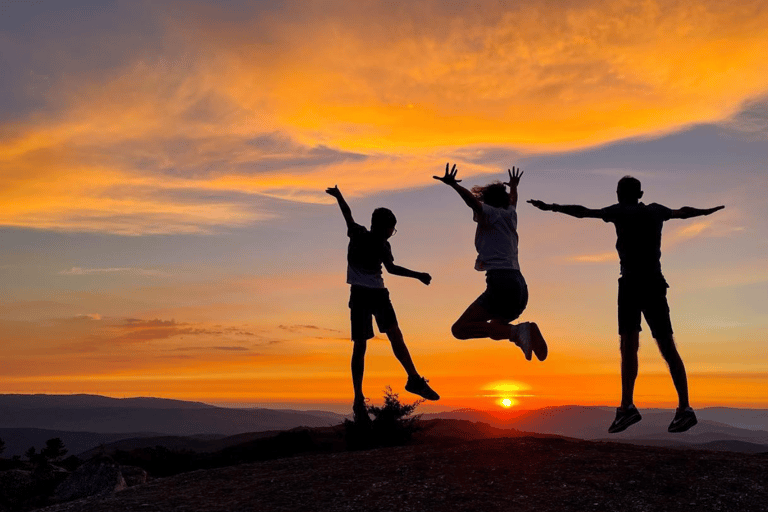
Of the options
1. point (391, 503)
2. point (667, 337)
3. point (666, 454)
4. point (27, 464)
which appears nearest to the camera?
point (391, 503)

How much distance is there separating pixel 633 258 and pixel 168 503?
7.34 m

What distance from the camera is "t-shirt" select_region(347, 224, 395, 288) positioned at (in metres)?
13.0

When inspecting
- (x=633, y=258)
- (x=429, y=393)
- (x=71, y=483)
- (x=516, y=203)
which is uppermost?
(x=516, y=203)

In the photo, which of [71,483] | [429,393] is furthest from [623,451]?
[71,483]

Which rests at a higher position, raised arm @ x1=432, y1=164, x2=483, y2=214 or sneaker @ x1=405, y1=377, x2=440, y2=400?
raised arm @ x1=432, y1=164, x2=483, y2=214

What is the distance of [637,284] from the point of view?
11.3 meters

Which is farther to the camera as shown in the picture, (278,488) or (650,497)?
(278,488)

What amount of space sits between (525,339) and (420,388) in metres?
2.58

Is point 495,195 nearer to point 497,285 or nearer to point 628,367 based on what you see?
point 497,285

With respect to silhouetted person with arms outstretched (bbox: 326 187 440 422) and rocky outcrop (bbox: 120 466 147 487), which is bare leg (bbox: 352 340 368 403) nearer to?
silhouetted person with arms outstretched (bbox: 326 187 440 422)

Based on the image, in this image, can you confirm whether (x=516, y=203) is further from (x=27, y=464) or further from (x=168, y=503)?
(x=27, y=464)

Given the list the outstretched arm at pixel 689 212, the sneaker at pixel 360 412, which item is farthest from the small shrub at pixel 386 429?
the outstretched arm at pixel 689 212

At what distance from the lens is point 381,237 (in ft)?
42.8

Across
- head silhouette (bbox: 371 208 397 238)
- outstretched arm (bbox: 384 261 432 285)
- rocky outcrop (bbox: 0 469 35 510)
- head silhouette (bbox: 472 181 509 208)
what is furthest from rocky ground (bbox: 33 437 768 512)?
rocky outcrop (bbox: 0 469 35 510)
